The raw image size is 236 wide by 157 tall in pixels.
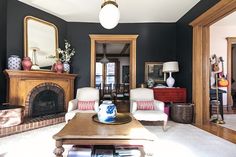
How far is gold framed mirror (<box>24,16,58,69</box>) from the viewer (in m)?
4.01

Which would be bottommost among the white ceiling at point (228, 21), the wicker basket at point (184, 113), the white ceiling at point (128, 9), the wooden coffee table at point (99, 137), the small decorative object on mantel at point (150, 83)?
the wicker basket at point (184, 113)

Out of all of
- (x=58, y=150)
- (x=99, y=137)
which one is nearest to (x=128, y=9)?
(x=99, y=137)

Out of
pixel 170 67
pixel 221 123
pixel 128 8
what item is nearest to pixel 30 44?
pixel 128 8

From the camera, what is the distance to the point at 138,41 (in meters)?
5.07

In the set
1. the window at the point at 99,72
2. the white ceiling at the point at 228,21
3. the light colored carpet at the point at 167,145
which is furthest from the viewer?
the window at the point at 99,72

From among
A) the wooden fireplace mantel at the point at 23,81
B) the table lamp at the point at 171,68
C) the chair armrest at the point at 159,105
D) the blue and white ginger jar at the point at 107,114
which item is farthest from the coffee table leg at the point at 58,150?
the table lamp at the point at 171,68

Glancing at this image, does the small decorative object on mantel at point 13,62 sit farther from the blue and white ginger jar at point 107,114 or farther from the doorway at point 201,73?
the doorway at point 201,73

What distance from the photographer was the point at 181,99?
4.38 metres

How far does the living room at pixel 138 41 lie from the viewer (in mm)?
3690

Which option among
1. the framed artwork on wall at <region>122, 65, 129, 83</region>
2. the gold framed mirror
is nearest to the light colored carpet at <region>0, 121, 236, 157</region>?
the gold framed mirror

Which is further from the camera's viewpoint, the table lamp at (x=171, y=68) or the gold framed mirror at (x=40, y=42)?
the table lamp at (x=171, y=68)

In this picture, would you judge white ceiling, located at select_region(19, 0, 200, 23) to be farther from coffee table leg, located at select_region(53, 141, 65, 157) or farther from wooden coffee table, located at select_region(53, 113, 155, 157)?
coffee table leg, located at select_region(53, 141, 65, 157)

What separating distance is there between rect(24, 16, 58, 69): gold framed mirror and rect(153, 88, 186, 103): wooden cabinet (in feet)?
9.76

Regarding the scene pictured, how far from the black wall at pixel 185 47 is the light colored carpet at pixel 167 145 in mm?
1545
